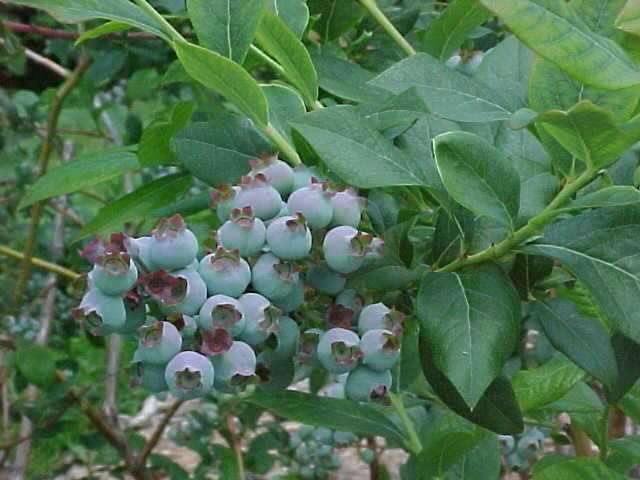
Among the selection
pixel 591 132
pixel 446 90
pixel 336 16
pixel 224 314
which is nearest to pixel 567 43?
pixel 591 132

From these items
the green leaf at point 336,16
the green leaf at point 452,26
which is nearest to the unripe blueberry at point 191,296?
the green leaf at point 452,26

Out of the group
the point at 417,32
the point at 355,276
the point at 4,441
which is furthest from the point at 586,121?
the point at 4,441

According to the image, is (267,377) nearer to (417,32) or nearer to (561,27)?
(561,27)

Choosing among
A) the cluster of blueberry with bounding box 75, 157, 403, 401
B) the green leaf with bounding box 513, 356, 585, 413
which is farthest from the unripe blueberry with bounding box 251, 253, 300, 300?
the green leaf with bounding box 513, 356, 585, 413

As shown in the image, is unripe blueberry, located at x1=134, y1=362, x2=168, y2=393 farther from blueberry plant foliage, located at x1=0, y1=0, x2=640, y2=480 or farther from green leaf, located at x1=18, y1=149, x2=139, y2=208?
green leaf, located at x1=18, y1=149, x2=139, y2=208

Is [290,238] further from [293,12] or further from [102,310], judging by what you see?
[293,12]

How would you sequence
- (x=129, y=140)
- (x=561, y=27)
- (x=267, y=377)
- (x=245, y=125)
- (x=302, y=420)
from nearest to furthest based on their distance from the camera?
(x=561, y=27)
(x=267, y=377)
(x=245, y=125)
(x=302, y=420)
(x=129, y=140)

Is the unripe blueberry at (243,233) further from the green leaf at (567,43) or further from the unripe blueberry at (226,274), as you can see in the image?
the green leaf at (567,43)
